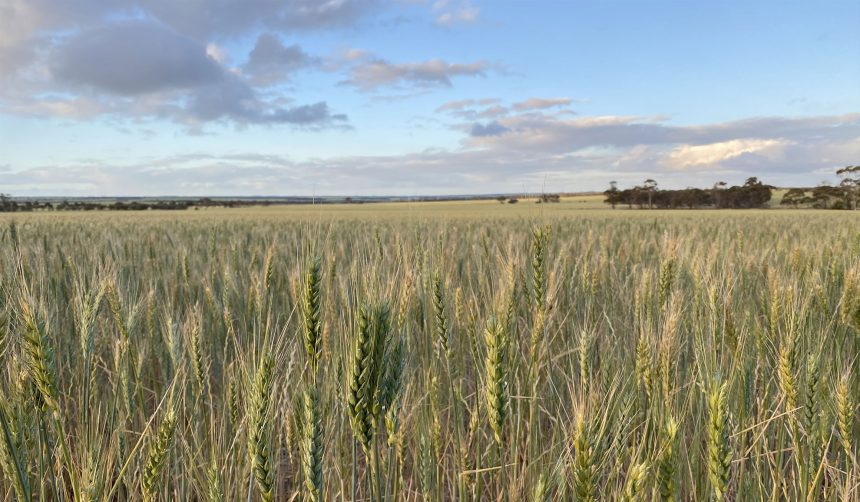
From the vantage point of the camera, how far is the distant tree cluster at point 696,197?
153 ft

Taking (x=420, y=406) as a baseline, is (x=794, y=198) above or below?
above

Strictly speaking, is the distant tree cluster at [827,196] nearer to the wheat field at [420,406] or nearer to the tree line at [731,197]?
the tree line at [731,197]

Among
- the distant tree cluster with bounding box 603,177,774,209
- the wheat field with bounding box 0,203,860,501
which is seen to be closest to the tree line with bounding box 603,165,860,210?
the distant tree cluster with bounding box 603,177,774,209

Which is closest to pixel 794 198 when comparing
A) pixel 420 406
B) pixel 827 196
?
pixel 827 196

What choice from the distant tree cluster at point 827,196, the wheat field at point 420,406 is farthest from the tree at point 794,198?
the wheat field at point 420,406

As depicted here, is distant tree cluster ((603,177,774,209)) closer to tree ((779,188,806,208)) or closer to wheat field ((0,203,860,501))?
tree ((779,188,806,208))

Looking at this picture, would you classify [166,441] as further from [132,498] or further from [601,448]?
[601,448]

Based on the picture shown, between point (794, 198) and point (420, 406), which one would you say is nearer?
point (420, 406)

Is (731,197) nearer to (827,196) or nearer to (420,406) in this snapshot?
(827,196)

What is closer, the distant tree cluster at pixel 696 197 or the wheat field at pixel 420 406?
the wheat field at pixel 420 406

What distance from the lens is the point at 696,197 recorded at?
159ft

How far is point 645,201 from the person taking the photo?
157 feet

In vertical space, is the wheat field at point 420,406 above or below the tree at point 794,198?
below

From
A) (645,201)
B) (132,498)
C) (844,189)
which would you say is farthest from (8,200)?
(844,189)
